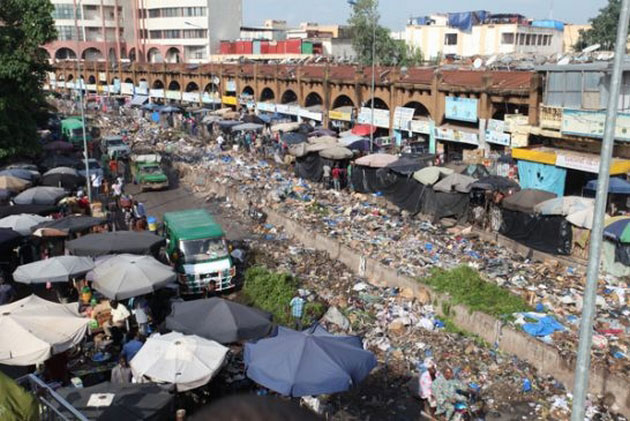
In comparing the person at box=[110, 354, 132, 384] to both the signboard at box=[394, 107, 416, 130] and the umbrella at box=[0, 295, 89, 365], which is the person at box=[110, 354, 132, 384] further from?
the signboard at box=[394, 107, 416, 130]

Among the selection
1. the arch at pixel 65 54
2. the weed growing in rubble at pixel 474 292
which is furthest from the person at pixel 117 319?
the arch at pixel 65 54

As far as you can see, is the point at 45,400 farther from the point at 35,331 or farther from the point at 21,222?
the point at 21,222

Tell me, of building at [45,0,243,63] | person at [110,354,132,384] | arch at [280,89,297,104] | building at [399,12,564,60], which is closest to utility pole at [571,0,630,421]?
person at [110,354,132,384]

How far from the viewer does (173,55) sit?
8544 centimetres

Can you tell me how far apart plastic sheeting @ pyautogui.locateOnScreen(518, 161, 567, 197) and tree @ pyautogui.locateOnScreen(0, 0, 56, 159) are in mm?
20582

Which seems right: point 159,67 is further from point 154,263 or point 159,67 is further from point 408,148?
point 154,263

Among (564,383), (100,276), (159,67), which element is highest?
(159,67)

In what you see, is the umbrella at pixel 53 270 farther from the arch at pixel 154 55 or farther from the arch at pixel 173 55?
the arch at pixel 154 55

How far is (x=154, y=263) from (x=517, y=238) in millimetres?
11357

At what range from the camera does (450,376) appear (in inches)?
442

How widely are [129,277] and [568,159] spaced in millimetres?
16358

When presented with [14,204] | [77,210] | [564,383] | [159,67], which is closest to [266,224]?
[77,210]

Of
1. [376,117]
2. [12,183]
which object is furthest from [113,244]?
[376,117]

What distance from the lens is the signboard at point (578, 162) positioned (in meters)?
21.3
